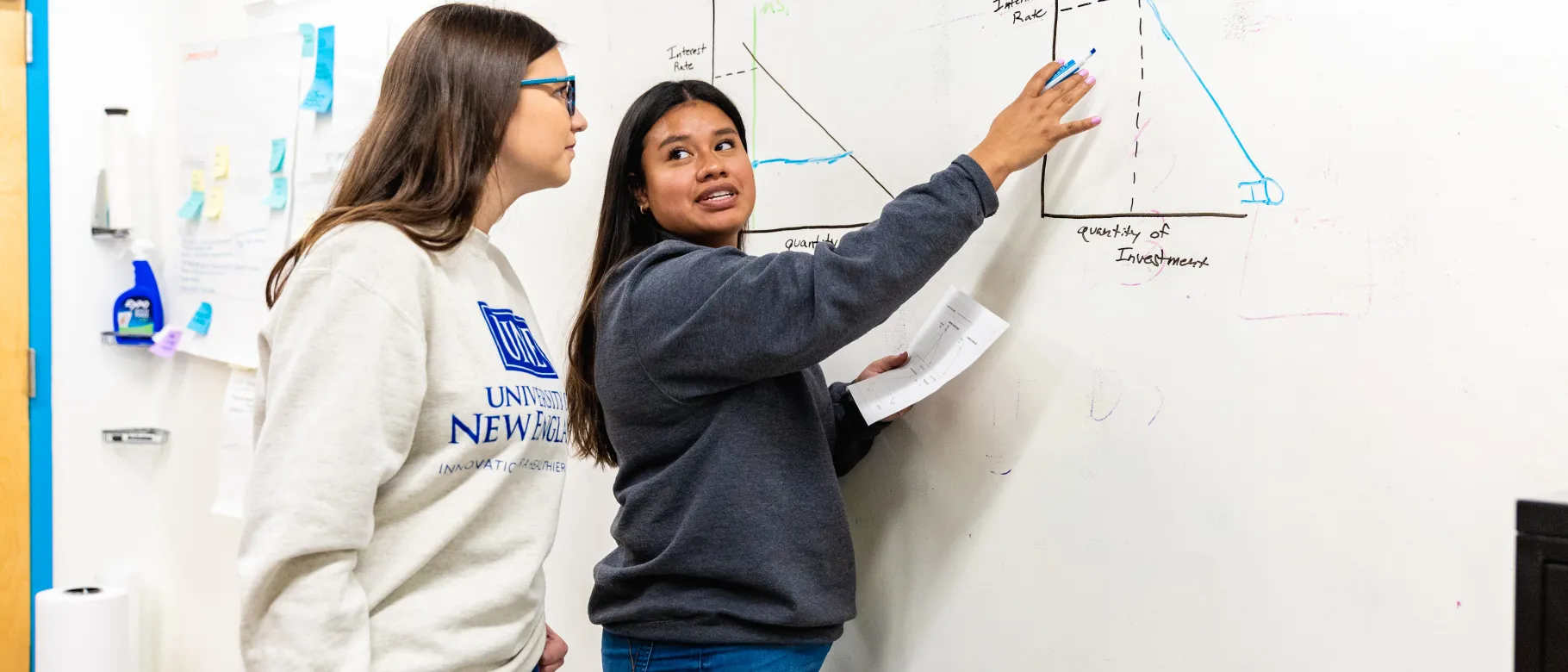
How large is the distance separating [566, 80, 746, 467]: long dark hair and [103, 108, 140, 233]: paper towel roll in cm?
201

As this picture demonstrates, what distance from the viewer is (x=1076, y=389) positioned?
4.27 feet

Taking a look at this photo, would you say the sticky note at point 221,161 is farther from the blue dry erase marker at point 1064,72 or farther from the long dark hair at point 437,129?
the blue dry erase marker at point 1064,72

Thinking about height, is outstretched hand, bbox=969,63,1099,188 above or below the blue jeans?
above

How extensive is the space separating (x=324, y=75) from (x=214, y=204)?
58 centimetres

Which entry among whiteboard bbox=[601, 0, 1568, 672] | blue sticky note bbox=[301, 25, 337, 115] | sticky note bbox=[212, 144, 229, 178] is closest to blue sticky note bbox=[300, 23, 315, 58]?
blue sticky note bbox=[301, 25, 337, 115]

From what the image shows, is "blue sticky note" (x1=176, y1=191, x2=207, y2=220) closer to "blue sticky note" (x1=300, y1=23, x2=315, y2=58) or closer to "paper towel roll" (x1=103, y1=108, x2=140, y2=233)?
"paper towel roll" (x1=103, y1=108, x2=140, y2=233)

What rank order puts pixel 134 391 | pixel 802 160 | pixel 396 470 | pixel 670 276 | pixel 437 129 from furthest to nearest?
1. pixel 134 391
2. pixel 802 160
3. pixel 670 276
4. pixel 437 129
5. pixel 396 470

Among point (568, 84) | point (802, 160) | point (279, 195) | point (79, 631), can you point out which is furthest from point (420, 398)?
point (79, 631)

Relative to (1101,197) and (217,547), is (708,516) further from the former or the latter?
(217,547)

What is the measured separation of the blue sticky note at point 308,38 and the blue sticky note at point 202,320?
0.73 m

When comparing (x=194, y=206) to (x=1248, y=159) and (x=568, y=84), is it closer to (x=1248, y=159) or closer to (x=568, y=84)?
(x=568, y=84)

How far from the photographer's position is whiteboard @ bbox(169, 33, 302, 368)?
2537 mm

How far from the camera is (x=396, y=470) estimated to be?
977 mm

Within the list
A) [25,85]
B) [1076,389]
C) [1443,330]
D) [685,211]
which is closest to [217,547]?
[25,85]
